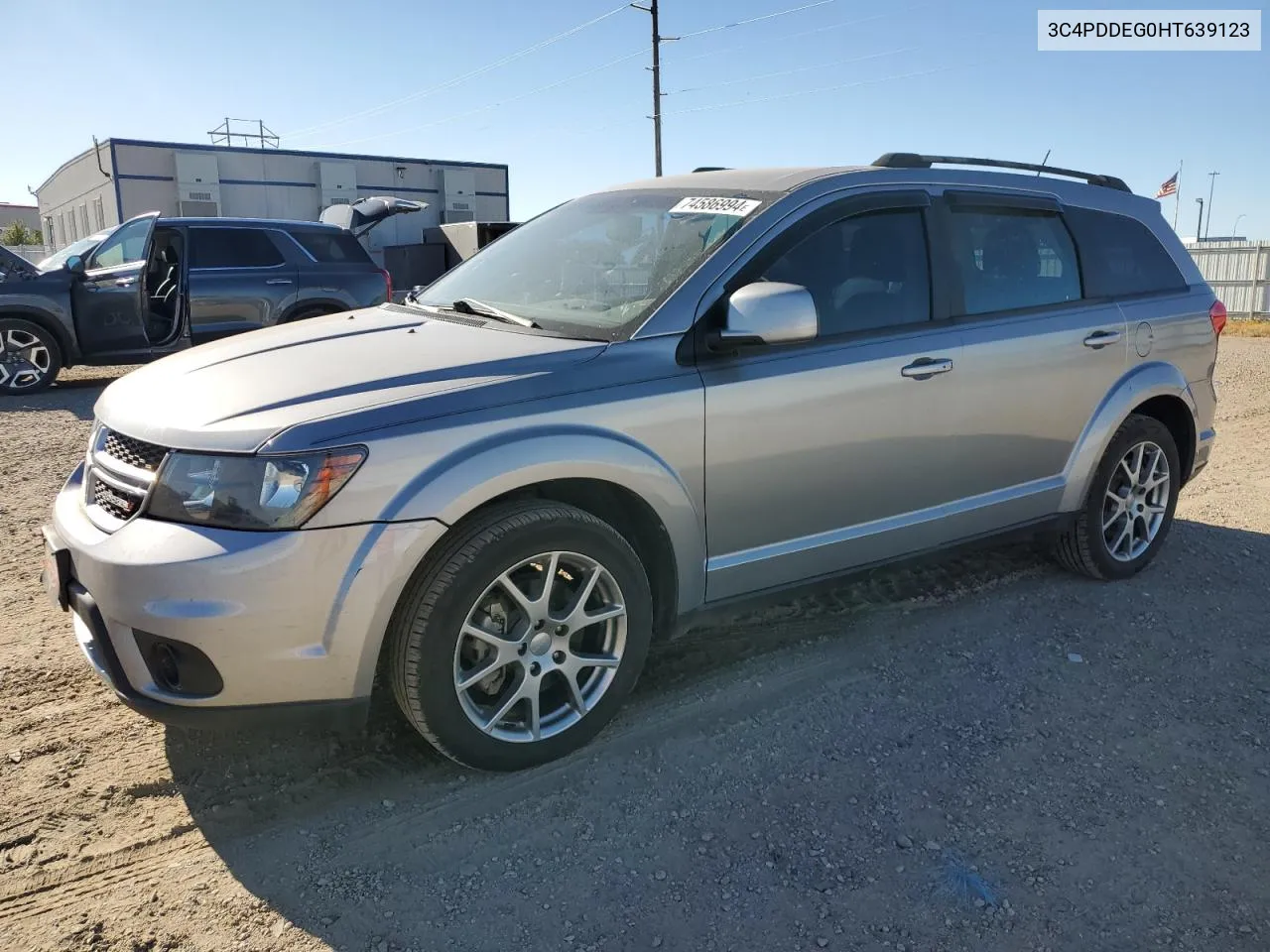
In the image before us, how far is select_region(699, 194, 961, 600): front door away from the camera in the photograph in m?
3.27

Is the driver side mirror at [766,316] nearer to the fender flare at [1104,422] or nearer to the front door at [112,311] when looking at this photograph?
the fender flare at [1104,422]

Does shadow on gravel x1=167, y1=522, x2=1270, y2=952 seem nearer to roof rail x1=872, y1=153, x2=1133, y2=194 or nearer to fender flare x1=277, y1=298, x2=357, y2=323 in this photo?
roof rail x1=872, y1=153, x2=1133, y2=194

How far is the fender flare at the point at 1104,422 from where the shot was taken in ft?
14.3

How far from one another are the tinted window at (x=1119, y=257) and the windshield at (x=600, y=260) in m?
1.83

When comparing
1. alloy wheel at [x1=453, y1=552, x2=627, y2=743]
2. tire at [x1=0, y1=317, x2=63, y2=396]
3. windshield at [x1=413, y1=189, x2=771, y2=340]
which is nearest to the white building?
tire at [x1=0, y1=317, x2=63, y2=396]

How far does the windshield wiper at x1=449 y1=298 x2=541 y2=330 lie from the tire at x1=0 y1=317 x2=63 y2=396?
26.6ft

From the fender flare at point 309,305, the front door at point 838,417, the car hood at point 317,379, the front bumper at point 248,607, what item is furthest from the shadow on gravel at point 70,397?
the front door at point 838,417

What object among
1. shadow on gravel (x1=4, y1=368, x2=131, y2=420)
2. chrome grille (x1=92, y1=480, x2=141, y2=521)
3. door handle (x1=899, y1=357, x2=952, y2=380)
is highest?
door handle (x1=899, y1=357, x2=952, y2=380)

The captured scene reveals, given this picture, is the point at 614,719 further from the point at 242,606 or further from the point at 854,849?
the point at 242,606

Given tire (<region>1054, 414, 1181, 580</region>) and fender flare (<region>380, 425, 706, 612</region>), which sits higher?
fender flare (<region>380, 425, 706, 612</region>)

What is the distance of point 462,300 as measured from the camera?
3.74 metres

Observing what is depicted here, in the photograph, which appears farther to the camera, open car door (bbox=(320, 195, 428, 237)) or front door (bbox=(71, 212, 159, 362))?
open car door (bbox=(320, 195, 428, 237))

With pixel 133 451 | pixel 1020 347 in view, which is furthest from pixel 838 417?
pixel 133 451

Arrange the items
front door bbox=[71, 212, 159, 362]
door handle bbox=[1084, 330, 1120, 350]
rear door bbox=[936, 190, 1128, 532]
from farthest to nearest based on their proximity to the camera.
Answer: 1. front door bbox=[71, 212, 159, 362]
2. door handle bbox=[1084, 330, 1120, 350]
3. rear door bbox=[936, 190, 1128, 532]
